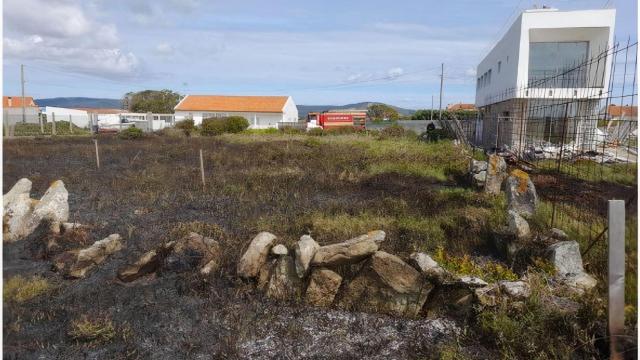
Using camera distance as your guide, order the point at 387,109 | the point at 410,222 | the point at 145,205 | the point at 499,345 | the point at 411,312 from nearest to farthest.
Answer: the point at 499,345
the point at 411,312
the point at 410,222
the point at 145,205
the point at 387,109

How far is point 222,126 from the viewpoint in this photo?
33625mm

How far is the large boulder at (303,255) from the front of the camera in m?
4.42

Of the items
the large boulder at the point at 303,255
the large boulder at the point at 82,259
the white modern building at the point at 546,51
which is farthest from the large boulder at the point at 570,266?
the white modern building at the point at 546,51

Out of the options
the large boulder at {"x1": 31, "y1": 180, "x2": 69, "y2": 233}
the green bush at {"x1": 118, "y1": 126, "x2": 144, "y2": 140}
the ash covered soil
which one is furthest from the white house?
the large boulder at {"x1": 31, "y1": 180, "x2": 69, "y2": 233}

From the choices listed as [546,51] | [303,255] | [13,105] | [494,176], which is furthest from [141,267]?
[546,51]

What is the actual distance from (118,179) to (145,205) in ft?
10.8

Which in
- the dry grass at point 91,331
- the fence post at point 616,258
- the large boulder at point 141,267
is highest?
the fence post at point 616,258

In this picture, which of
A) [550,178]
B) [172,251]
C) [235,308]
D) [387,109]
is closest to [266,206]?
[172,251]

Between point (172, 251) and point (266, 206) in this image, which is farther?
point (266, 206)

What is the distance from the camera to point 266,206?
8.38 m

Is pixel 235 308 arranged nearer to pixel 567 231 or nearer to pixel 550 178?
pixel 567 231

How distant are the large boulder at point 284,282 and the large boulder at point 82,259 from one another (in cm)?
204

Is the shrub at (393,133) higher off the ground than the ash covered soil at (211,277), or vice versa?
the shrub at (393,133)

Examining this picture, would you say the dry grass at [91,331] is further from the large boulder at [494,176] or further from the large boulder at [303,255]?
the large boulder at [494,176]
